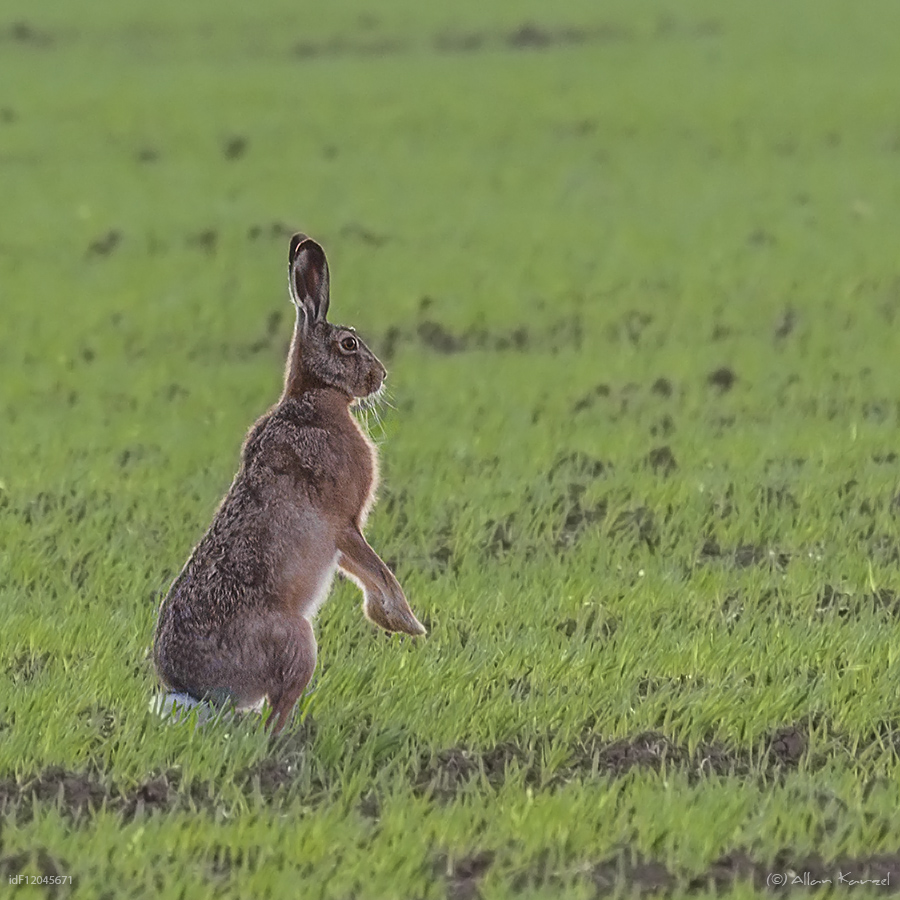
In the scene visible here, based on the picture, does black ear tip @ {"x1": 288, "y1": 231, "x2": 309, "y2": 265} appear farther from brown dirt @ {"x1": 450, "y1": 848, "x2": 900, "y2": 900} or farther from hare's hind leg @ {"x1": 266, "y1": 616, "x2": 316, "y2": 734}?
brown dirt @ {"x1": 450, "y1": 848, "x2": 900, "y2": 900}

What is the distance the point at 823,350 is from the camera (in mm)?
14672

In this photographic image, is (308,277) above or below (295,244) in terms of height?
below

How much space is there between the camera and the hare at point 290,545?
20.6 feet

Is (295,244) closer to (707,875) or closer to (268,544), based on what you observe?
(268,544)

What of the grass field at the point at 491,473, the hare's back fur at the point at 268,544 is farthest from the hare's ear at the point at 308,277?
the grass field at the point at 491,473

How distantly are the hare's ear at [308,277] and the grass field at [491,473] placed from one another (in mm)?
1340

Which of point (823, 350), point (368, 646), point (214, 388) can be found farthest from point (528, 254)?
point (368, 646)

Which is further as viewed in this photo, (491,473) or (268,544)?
(491,473)

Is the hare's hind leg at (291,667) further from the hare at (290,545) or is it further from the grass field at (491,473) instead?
the grass field at (491,473)

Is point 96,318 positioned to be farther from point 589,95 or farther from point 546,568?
point 589,95

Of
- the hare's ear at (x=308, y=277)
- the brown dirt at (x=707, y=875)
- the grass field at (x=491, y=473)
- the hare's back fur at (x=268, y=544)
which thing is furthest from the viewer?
the hare's ear at (x=308, y=277)

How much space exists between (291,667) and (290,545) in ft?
1.33

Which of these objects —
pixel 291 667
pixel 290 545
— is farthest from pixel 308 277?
pixel 291 667

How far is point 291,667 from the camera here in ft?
20.7
